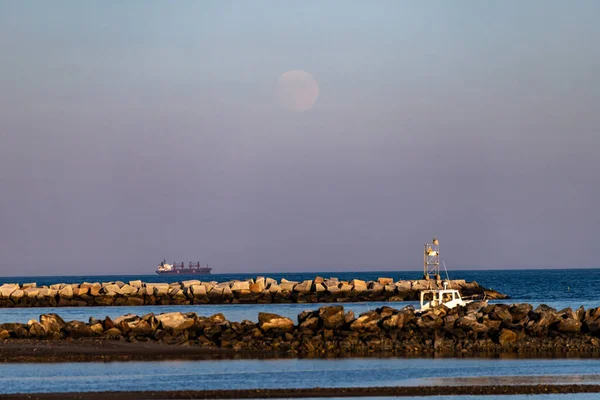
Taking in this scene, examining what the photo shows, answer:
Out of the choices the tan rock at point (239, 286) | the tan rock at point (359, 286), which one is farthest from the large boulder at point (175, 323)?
the tan rock at point (359, 286)

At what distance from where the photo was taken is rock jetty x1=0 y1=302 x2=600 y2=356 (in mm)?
35406

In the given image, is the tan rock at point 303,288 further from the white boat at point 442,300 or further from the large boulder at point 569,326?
the large boulder at point 569,326

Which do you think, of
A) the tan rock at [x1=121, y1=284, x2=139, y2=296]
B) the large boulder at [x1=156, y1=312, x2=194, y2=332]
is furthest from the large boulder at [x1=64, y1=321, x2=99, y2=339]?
the tan rock at [x1=121, y1=284, x2=139, y2=296]

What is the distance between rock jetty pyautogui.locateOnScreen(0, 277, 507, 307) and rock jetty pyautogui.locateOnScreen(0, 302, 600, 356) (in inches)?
1239

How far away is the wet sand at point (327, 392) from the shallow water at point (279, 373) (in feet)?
2.73

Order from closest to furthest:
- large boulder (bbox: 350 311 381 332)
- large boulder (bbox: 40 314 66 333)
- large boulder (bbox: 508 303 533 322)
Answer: large boulder (bbox: 350 311 381 332), large boulder (bbox: 508 303 533 322), large boulder (bbox: 40 314 66 333)

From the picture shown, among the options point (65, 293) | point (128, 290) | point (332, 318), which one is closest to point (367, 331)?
A: point (332, 318)

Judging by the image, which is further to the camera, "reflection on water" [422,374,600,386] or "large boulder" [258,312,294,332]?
"large boulder" [258,312,294,332]

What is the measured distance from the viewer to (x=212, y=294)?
73500 millimetres

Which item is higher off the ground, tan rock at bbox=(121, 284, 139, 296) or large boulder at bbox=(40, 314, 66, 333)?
tan rock at bbox=(121, 284, 139, 296)

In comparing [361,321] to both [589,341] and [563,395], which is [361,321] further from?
[563,395]

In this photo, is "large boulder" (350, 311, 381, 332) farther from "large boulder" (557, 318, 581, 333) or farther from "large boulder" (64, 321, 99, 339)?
"large boulder" (64, 321, 99, 339)

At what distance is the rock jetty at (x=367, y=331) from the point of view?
35.4 m

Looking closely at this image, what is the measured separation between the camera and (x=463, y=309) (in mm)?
41031
